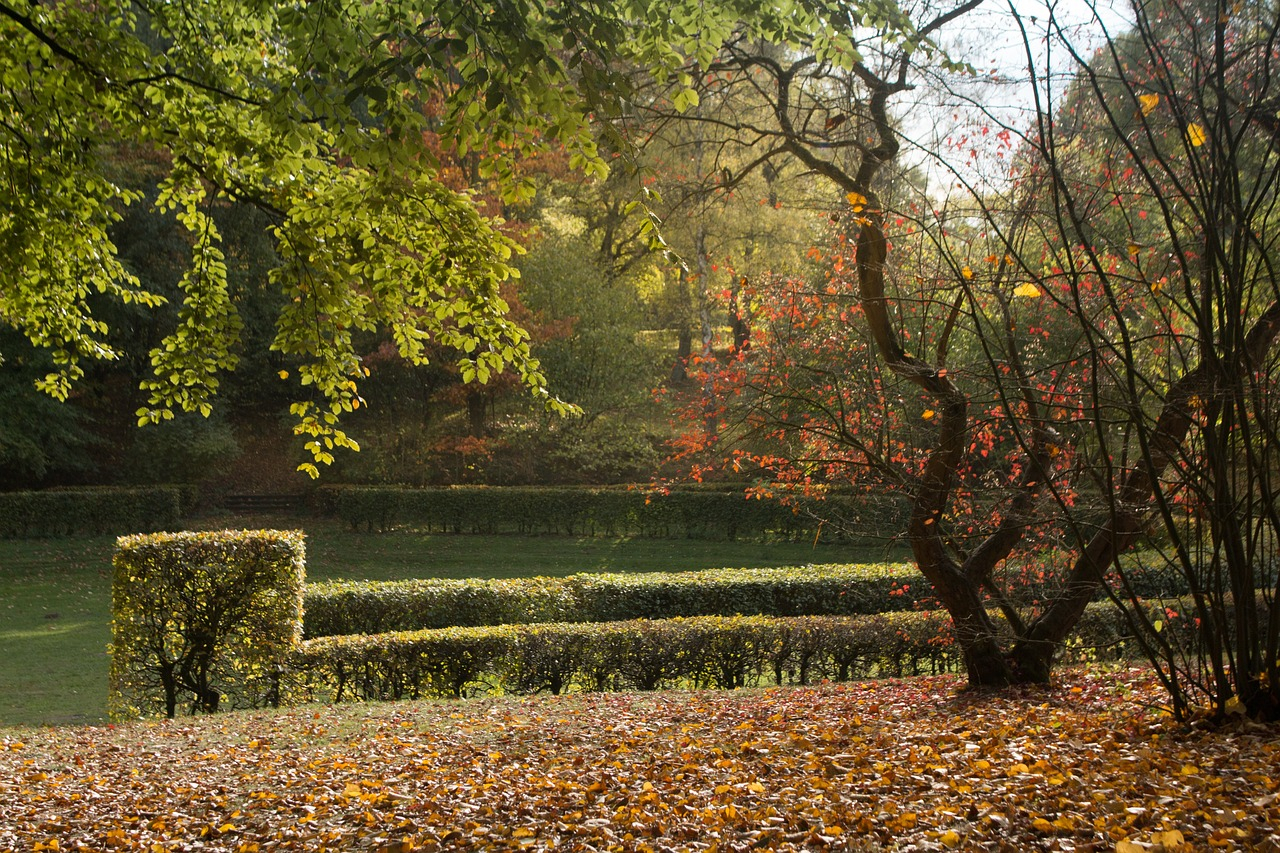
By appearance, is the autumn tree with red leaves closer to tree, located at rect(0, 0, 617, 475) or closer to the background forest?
the background forest

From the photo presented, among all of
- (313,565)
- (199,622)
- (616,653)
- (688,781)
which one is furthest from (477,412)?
(688,781)

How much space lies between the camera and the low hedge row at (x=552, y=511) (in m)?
20.1

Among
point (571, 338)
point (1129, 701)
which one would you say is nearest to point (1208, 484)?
point (1129, 701)

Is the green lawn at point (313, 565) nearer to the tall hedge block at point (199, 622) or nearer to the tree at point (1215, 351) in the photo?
the tall hedge block at point (199, 622)

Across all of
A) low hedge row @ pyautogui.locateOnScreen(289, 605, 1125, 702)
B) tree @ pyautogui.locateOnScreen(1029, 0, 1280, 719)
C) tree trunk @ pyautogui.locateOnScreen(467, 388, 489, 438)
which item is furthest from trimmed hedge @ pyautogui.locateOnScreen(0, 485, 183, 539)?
tree @ pyautogui.locateOnScreen(1029, 0, 1280, 719)

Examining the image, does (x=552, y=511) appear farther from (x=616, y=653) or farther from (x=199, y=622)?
(x=199, y=622)

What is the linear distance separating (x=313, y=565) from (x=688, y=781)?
14.7 m

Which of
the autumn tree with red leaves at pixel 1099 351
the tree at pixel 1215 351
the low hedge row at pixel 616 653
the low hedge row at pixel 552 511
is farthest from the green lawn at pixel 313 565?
the tree at pixel 1215 351

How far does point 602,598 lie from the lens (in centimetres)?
1030

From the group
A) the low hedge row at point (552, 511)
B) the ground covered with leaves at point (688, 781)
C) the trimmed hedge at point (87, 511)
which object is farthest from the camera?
the low hedge row at point (552, 511)

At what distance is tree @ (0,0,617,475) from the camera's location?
4617 millimetres

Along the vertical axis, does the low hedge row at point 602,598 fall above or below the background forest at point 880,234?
below

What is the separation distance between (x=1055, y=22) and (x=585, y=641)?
6.11 metres

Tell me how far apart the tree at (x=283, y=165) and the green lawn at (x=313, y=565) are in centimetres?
444
